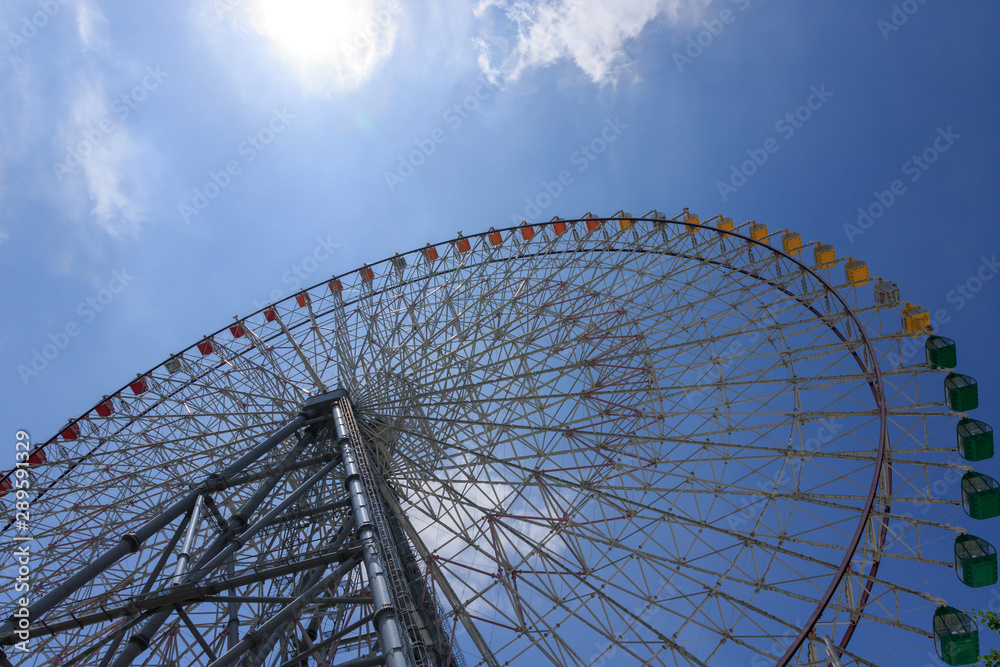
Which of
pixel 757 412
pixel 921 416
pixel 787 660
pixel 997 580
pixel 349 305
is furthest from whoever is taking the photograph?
pixel 349 305

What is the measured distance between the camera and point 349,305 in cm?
2703

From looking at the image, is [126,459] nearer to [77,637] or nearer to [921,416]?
[77,637]

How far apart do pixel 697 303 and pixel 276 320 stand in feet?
57.2

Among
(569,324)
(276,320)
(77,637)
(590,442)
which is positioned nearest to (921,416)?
(590,442)

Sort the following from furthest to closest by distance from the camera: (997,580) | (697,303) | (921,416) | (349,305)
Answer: (349,305)
(697,303)
(921,416)
(997,580)

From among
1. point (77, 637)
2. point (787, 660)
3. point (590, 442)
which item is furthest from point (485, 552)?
point (77, 637)

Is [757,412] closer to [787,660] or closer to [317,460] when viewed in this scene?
[787,660]

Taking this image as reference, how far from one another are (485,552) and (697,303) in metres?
10.9

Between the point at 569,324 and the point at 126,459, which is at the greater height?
the point at 126,459

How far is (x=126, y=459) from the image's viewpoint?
77.7ft

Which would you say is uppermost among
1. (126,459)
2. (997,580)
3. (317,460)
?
(126,459)

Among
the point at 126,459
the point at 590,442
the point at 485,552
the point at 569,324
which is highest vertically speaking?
the point at 126,459

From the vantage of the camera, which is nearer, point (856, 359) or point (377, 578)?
point (377, 578)

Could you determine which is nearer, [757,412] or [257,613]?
[757,412]
